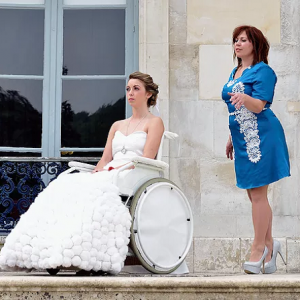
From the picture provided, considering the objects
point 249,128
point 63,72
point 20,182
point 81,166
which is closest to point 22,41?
point 63,72

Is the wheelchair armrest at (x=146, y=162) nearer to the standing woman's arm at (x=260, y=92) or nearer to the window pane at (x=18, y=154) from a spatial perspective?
the standing woman's arm at (x=260, y=92)

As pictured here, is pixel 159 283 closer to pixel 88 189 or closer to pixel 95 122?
pixel 88 189

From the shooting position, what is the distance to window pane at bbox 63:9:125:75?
6.72 m

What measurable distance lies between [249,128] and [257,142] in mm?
97

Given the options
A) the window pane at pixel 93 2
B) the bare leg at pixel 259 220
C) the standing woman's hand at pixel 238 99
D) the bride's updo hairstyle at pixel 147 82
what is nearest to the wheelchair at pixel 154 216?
the bride's updo hairstyle at pixel 147 82

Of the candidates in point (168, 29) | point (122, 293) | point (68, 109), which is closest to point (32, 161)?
point (68, 109)

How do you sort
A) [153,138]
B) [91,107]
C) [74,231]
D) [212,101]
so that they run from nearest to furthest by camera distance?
[74,231] < [153,138] < [212,101] < [91,107]

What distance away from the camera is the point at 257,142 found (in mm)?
4312

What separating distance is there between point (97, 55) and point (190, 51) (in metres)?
0.88

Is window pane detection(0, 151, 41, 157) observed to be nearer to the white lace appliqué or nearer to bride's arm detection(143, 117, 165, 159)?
bride's arm detection(143, 117, 165, 159)

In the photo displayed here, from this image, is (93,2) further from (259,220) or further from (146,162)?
(259,220)

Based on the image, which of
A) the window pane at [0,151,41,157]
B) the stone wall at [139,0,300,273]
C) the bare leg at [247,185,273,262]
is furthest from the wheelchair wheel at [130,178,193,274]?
the window pane at [0,151,41,157]

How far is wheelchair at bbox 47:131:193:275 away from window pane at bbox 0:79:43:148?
6.09 feet

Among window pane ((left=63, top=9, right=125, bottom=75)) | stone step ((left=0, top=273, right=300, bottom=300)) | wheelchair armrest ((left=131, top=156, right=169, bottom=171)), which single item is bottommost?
stone step ((left=0, top=273, right=300, bottom=300))
